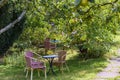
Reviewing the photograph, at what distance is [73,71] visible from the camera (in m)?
10.4

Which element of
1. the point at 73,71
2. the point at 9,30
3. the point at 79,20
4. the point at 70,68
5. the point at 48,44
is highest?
the point at 9,30

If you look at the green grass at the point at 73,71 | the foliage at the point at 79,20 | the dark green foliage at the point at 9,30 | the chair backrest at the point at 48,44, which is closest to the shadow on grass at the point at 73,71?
the green grass at the point at 73,71

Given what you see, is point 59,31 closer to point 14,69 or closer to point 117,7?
point 117,7

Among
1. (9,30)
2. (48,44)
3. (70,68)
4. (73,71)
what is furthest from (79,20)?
(48,44)

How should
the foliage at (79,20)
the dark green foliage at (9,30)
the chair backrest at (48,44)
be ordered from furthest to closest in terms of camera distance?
the chair backrest at (48,44) < the dark green foliage at (9,30) < the foliage at (79,20)

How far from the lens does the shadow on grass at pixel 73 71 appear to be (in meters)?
9.54

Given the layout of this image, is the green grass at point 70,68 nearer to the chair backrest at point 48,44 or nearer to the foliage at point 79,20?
the foliage at point 79,20

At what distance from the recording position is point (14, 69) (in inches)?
430

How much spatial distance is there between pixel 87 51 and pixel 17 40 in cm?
327

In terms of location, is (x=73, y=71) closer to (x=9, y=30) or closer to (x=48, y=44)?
(x=9, y=30)

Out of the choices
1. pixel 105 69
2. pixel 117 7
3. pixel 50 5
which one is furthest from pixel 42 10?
pixel 105 69

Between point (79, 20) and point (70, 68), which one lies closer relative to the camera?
point (79, 20)

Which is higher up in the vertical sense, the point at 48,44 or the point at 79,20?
the point at 48,44

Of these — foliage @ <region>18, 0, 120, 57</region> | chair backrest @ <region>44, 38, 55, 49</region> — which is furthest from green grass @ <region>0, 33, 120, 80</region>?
chair backrest @ <region>44, 38, 55, 49</region>
